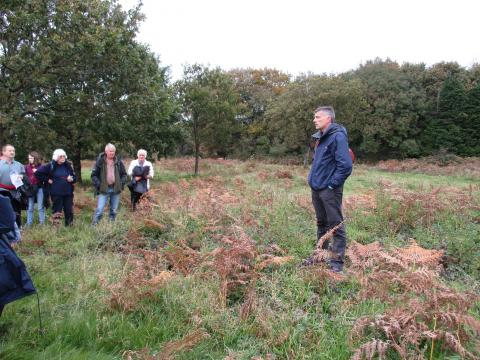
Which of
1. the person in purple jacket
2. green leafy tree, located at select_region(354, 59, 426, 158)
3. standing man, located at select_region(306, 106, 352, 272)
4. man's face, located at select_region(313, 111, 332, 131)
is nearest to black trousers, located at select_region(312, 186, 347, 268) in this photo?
standing man, located at select_region(306, 106, 352, 272)

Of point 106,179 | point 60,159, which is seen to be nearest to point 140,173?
point 106,179

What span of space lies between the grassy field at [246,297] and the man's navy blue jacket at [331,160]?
1.01m

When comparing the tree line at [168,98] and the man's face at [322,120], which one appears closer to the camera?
the man's face at [322,120]

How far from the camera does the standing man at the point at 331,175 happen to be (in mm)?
4988

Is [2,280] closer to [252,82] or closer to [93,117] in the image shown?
[93,117]

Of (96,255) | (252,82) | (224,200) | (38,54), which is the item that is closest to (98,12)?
(38,54)

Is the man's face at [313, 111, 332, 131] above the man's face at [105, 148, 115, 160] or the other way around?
above

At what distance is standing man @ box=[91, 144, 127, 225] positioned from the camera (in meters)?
8.67

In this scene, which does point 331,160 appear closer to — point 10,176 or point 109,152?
point 109,152

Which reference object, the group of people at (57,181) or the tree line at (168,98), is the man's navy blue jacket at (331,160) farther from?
the tree line at (168,98)

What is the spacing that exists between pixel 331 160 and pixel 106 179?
5692 mm

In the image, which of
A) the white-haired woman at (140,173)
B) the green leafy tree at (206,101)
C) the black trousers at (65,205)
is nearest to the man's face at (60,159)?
the black trousers at (65,205)

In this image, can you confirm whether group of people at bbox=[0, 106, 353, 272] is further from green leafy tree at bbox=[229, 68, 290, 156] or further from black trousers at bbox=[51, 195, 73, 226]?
green leafy tree at bbox=[229, 68, 290, 156]

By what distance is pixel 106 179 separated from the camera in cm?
873
